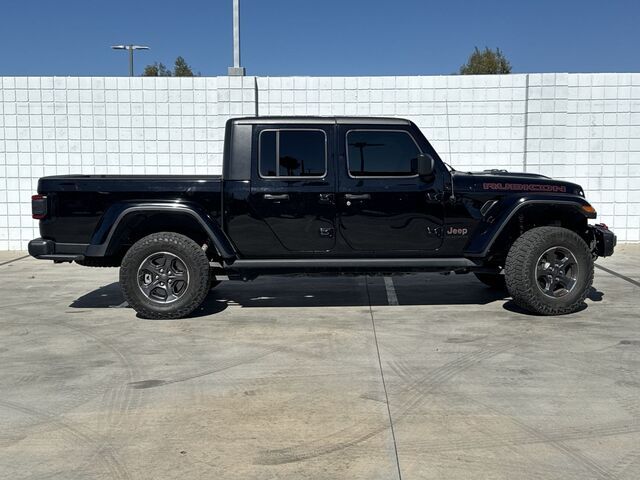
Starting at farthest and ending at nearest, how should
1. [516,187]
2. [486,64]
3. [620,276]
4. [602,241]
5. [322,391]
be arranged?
[486,64]
[620,276]
[602,241]
[516,187]
[322,391]

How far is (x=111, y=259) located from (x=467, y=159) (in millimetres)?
7129

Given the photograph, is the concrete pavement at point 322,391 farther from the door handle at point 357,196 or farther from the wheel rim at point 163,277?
the door handle at point 357,196

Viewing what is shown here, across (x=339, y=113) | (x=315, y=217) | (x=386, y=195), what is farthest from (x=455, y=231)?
(x=339, y=113)

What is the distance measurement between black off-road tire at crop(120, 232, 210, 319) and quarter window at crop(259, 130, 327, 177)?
105cm

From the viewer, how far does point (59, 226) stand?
6125mm

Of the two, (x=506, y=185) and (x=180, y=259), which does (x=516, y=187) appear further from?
(x=180, y=259)

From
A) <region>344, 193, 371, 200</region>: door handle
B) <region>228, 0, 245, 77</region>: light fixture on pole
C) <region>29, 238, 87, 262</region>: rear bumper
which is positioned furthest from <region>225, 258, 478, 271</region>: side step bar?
<region>228, 0, 245, 77</region>: light fixture on pole

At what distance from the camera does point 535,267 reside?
6.16m

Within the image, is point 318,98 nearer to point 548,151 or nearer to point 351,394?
point 548,151

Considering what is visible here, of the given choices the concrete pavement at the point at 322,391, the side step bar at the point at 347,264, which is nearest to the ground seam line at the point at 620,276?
the concrete pavement at the point at 322,391

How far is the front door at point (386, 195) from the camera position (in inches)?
243

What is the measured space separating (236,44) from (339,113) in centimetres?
225

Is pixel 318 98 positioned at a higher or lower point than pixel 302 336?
higher

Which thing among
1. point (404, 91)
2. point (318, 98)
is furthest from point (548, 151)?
point (318, 98)
